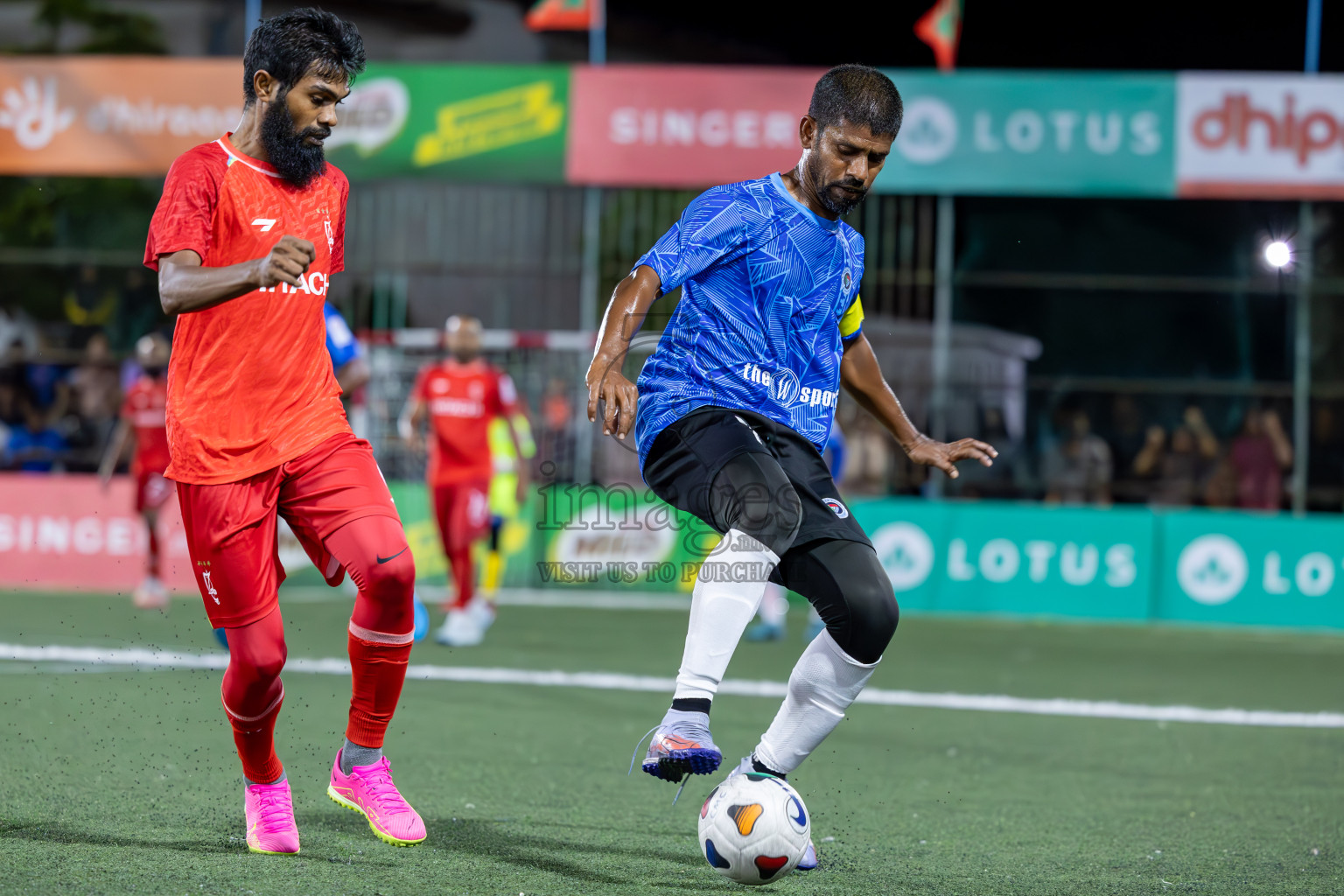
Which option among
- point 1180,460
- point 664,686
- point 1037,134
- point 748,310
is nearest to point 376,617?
point 748,310

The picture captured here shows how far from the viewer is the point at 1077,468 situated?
14.5m

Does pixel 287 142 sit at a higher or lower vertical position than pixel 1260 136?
lower

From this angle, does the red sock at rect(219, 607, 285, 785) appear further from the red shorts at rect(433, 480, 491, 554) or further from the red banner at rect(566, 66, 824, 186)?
the red banner at rect(566, 66, 824, 186)

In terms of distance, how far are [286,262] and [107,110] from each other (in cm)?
1230

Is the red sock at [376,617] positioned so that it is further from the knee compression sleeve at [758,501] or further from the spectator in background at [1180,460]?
the spectator in background at [1180,460]

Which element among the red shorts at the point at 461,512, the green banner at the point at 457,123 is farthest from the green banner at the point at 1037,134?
the red shorts at the point at 461,512

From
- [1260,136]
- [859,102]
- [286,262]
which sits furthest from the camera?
[1260,136]

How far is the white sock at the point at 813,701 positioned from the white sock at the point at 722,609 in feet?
0.81

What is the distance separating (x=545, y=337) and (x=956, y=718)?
7926 millimetres

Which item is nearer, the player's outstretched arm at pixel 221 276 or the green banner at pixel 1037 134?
the player's outstretched arm at pixel 221 276

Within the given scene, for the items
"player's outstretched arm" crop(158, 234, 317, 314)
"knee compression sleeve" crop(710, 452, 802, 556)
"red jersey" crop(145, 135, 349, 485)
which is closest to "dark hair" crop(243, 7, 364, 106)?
"red jersey" crop(145, 135, 349, 485)

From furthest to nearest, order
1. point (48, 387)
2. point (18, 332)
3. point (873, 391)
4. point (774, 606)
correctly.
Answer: point (18, 332)
point (48, 387)
point (774, 606)
point (873, 391)

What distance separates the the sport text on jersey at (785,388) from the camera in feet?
13.3

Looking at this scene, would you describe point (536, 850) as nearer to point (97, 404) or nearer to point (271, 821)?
point (271, 821)
